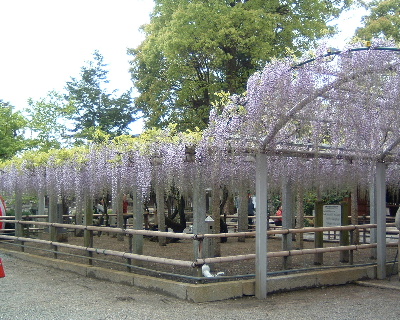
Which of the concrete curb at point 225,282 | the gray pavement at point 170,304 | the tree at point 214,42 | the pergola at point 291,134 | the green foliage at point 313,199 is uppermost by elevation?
the tree at point 214,42

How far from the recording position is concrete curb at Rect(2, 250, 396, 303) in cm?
779

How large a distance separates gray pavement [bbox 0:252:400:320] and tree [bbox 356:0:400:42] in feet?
51.8

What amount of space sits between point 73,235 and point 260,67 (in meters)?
8.57

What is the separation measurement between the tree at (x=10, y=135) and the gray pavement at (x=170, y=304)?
1201 centimetres

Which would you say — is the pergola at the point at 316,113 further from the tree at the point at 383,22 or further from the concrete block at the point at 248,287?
the tree at the point at 383,22

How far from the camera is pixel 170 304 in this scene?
7.62 meters

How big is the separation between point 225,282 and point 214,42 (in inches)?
376

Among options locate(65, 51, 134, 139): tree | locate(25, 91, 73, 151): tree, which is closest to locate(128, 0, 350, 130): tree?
locate(25, 91, 73, 151): tree

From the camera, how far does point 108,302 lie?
7.84 meters

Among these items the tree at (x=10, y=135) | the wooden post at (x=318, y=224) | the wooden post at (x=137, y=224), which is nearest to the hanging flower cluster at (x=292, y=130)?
the wooden post at (x=137, y=224)

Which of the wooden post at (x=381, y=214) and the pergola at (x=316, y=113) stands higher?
the pergola at (x=316, y=113)

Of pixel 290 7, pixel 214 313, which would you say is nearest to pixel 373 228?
pixel 214 313

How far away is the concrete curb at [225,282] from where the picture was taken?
25.6ft

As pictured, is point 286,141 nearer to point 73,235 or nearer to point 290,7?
point 290,7
